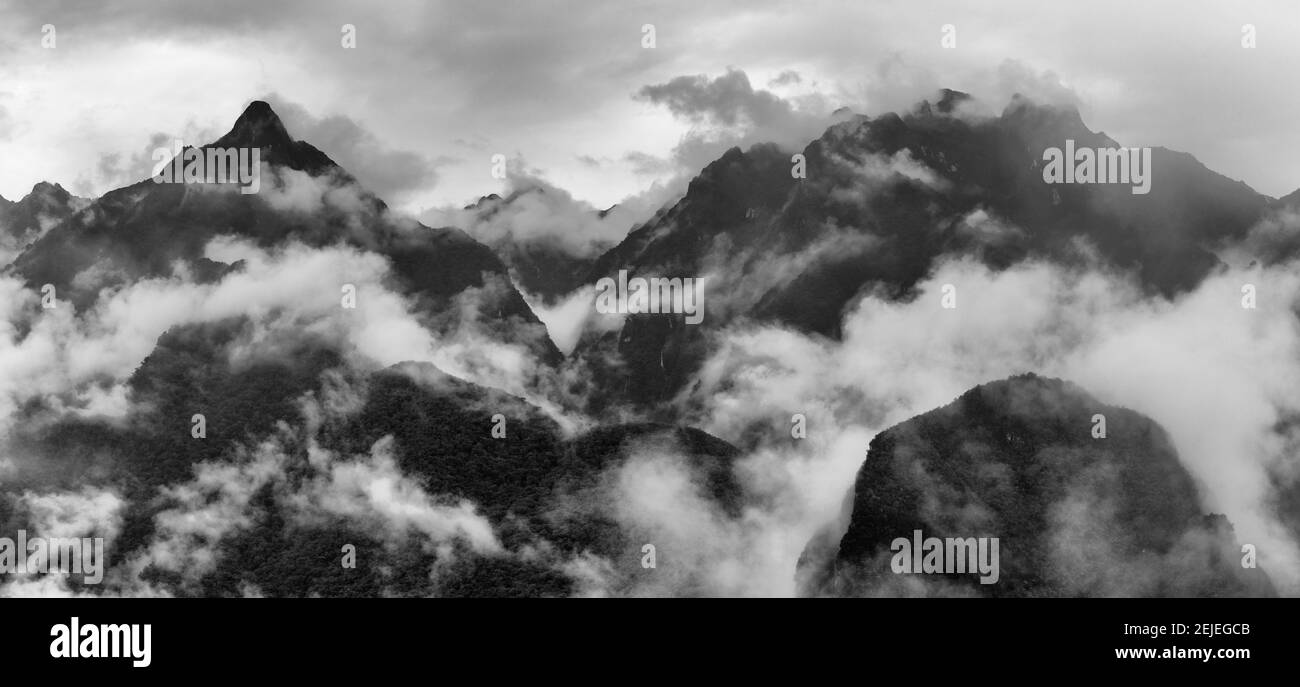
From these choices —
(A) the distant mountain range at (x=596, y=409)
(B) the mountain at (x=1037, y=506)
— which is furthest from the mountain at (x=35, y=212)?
(B) the mountain at (x=1037, y=506)

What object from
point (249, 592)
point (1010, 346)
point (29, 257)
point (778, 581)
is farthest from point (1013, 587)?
point (29, 257)

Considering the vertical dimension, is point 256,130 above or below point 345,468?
above

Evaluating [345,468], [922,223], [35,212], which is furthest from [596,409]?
[35,212]

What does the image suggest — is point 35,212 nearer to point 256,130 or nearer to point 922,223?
point 256,130

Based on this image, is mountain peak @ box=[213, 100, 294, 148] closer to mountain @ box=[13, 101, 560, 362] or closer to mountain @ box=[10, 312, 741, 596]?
mountain @ box=[13, 101, 560, 362]

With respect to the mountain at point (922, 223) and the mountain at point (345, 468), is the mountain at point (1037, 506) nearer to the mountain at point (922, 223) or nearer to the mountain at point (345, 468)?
Result: the mountain at point (345, 468)
